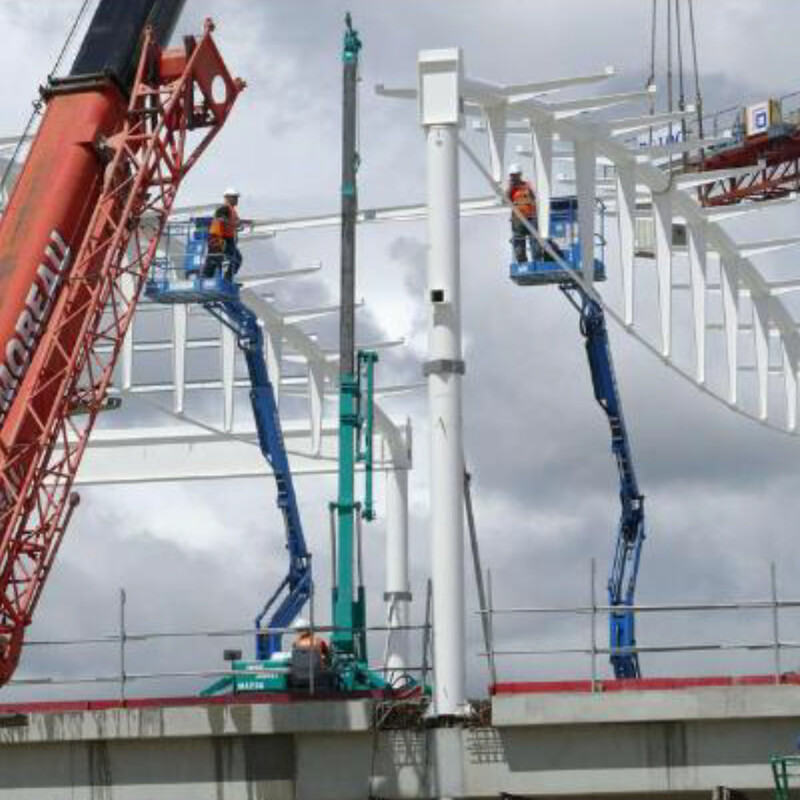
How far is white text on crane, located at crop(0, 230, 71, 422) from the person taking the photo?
29625 mm

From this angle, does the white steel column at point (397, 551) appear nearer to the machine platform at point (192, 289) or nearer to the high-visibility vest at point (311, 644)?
the machine platform at point (192, 289)

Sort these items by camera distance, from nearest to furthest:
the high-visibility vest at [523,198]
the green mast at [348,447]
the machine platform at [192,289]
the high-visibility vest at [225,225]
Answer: the green mast at [348,447] < the high-visibility vest at [523,198] < the high-visibility vest at [225,225] < the machine platform at [192,289]

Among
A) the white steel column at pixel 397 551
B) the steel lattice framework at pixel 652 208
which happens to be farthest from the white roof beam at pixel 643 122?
the white steel column at pixel 397 551

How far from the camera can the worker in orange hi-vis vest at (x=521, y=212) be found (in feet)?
121

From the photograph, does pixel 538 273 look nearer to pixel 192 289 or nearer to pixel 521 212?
pixel 521 212

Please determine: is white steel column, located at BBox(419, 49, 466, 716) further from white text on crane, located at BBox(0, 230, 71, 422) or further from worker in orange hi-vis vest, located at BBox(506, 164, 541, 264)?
worker in orange hi-vis vest, located at BBox(506, 164, 541, 264)

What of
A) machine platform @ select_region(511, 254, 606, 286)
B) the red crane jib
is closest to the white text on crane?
the red crane jib

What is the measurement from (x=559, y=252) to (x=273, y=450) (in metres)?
8.65

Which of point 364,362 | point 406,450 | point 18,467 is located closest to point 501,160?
point 364,362

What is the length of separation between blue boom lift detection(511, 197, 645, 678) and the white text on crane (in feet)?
31.0

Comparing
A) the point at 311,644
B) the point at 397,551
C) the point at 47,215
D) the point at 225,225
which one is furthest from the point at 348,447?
the point at 397,551

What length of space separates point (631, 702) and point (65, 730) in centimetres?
713

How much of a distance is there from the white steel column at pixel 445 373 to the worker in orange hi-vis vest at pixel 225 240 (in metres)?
10.8

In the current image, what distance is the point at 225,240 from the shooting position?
132ft
